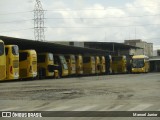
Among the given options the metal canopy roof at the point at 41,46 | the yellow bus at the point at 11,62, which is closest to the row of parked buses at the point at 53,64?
the yellow bus at the point at 11,62

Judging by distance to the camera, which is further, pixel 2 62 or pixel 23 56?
pixel 23 56

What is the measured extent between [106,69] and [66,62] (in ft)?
60.4

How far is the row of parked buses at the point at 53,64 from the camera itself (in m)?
35.3

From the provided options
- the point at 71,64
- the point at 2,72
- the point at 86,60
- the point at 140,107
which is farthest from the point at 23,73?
the point at 140,107

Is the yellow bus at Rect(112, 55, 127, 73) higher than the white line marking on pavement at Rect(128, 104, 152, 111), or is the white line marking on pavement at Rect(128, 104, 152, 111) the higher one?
the yellow bus at Rect(112, 55, 127, 73)

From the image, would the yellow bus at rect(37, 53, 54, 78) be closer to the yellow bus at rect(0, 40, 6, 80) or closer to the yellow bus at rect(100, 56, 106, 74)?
the yellow bus at rect(0, 40, 6, 80)

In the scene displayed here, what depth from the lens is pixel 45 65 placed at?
149 ft

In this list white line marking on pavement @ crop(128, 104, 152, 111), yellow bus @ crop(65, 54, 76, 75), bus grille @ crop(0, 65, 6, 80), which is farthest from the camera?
yellow bus @ crop(65, 54, 76, 75)

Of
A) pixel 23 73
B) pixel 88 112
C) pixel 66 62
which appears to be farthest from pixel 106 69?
pixel 88 112

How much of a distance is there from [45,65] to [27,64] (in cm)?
578

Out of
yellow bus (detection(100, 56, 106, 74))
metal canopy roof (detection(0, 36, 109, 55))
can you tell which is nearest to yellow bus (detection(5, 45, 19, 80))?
metal canopy roof (detection(0, 36, 109, 55))

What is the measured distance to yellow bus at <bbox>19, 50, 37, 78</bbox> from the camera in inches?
1563

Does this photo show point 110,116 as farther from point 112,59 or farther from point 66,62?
point 112,59

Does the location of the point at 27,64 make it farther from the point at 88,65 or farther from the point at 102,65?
the point at 102,65
